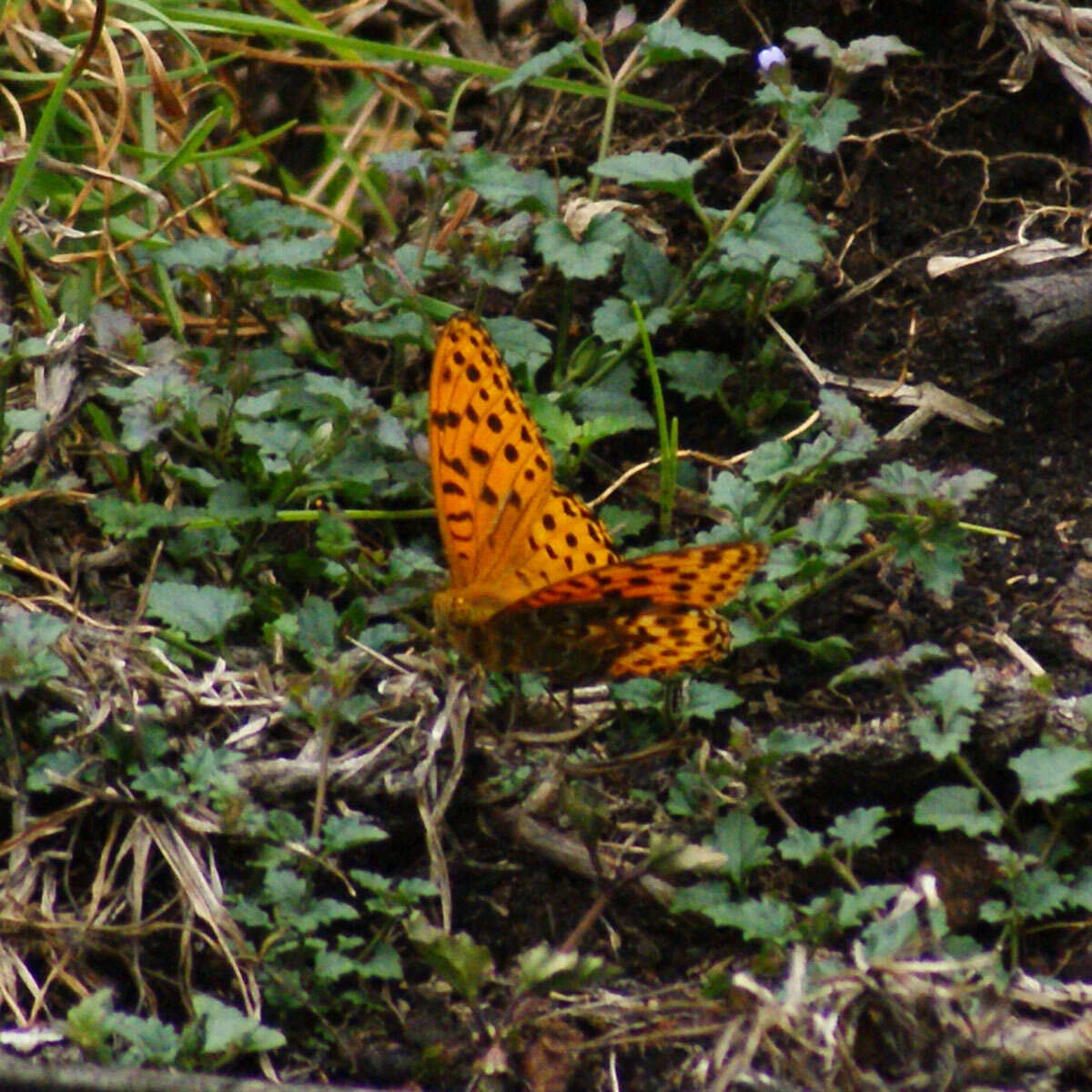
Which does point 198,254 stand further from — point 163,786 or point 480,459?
point 163,786

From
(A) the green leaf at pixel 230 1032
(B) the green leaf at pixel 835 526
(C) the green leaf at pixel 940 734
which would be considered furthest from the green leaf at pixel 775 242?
(A) the green leaf at pixel 230 1032

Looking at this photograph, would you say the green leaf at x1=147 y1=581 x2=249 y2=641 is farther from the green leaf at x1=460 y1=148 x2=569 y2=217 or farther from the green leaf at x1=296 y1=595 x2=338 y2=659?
the green leaf at x1=460 y1=148 x2=569 y2=217

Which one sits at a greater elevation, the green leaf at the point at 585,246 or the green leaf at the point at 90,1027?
the green leaf at the point at 585,246

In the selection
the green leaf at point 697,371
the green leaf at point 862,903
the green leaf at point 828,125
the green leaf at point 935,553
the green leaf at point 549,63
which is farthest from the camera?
the green leaf at point 549,63

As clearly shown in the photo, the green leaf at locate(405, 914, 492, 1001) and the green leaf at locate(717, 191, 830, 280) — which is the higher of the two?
the green leaf at locate(717, 191, 830, 280)

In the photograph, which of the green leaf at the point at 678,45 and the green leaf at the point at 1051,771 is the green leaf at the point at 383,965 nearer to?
the green leaf at the point at 1051,771

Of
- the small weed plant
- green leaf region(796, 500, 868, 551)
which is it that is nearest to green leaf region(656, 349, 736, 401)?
the small weed plant
